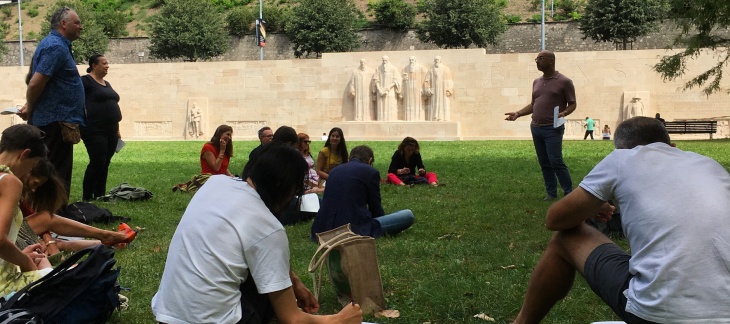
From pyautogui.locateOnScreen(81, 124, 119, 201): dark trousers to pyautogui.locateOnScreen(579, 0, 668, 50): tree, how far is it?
37.4 metres

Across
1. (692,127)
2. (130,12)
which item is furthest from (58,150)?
(130,12)

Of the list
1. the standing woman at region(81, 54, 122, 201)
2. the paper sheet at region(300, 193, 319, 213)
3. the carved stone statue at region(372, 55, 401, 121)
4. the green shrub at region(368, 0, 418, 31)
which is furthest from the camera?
the green shrub at region(368, 0, 418, 31)

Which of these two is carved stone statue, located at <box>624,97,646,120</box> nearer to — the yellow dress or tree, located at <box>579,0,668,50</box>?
tree, located at <box>579,0,668,50</box>

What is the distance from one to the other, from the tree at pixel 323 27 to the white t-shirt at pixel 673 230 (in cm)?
4311

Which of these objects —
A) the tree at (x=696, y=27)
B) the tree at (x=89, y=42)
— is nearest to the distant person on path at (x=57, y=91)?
the tree at (x=696, y=27)

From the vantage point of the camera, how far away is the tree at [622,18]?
41.4 metres

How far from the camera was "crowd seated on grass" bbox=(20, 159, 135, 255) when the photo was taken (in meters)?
4.30

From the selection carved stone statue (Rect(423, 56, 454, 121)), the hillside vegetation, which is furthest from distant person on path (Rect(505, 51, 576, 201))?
the hillside vegetation

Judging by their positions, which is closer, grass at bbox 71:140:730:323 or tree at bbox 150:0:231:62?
grass at bbox 71:140:730:323

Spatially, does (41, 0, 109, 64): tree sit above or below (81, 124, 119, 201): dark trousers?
above

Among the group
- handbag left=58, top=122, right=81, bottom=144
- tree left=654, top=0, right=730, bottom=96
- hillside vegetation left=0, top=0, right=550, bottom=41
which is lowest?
handbag left=58, top=122, right=81, bottom=144

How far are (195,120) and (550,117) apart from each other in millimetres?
25614

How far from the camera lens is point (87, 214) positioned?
6.93 meters

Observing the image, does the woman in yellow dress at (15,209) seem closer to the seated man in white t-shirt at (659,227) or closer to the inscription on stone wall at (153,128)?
the seated man in white t-shirt at (659,227)
